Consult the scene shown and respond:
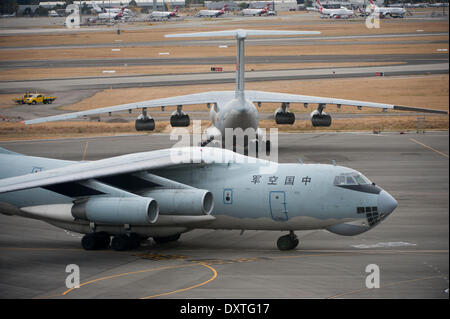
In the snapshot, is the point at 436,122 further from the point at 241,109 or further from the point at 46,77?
the point at 46,77

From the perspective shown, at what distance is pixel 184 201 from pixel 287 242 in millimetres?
4210

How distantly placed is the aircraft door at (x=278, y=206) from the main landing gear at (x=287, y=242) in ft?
3.16

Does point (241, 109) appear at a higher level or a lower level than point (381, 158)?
higher

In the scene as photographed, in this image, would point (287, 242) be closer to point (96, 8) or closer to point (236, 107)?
point (236, 107)

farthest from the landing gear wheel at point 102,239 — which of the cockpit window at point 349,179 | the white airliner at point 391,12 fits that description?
the white airliner at point 391,12

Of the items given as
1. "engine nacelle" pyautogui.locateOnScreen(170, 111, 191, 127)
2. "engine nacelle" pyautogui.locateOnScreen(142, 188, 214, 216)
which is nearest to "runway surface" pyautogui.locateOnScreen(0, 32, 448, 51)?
"engine nacelle" pyautogui.locateOnScreen(170, 111, 191, 127)

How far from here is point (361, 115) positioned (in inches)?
2670

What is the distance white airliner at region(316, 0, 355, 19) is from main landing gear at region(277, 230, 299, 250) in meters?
110

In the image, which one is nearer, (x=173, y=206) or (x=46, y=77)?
(x=173, y=206)

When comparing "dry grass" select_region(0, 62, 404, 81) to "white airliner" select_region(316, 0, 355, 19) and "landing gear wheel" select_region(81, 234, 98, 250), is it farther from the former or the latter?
"landing gear wheel" select_region(81, 234, 98, 250)

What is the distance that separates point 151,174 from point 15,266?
5.87 metres

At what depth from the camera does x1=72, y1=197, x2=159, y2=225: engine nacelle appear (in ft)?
85.6

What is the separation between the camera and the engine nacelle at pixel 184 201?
26.4 metres
